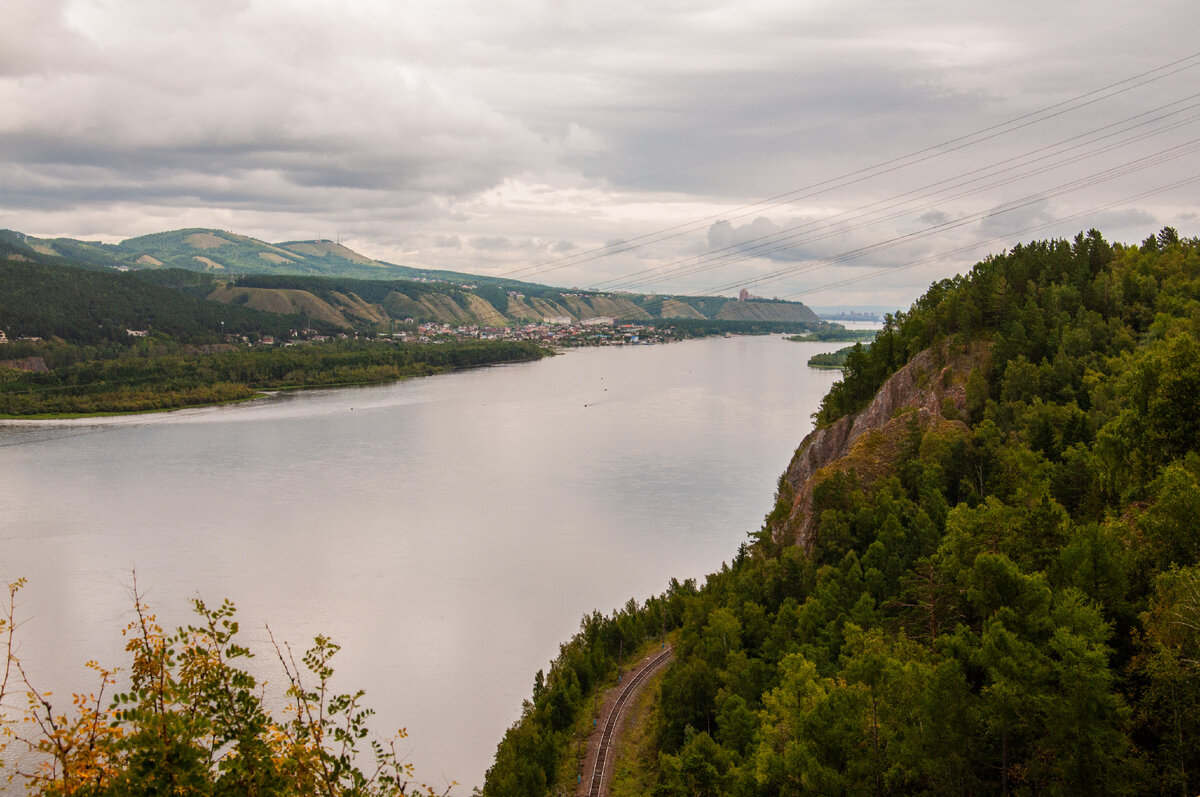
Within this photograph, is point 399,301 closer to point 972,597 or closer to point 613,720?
point 613,720

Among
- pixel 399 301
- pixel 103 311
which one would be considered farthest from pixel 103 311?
pixel 399 301

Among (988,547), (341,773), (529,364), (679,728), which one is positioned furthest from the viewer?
(529,364)

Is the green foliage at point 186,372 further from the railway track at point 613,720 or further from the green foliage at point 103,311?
the railway track at point 613,720

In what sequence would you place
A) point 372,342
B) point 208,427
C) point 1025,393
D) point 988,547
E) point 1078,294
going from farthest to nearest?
point 372,342
point 208,427
point 1078,294
point 1025,393
point 988,547

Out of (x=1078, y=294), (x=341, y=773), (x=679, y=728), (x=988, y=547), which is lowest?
(x=679, y=728)

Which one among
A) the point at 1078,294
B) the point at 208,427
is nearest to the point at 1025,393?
the point at 1078,294

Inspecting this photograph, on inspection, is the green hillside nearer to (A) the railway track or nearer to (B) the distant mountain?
(B) the distant mountain

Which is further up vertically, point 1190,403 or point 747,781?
point 1190,403

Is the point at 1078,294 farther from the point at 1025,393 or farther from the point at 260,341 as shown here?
the point at 260,341
